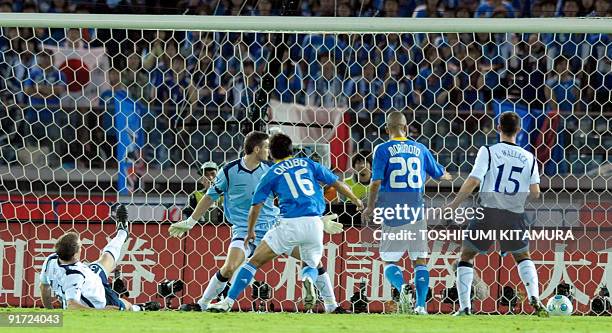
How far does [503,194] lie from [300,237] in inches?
54.5

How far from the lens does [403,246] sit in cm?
847

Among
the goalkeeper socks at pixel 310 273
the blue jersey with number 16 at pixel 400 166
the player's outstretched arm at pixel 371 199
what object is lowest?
the goalkeeper socks at pixel 310 273

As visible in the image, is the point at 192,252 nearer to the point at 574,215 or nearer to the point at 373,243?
the point at 373,243

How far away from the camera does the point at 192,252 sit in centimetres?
975

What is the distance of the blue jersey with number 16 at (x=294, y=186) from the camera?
8016 millimetres

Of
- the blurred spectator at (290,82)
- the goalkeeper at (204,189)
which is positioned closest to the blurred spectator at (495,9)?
the blurred spectator at (290,82)

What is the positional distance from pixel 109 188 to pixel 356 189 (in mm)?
2454

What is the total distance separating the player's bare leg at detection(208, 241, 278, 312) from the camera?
8.09 meters

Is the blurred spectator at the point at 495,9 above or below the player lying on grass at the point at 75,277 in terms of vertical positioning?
above

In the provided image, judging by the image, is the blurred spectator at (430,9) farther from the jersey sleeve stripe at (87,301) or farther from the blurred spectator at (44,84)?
the jersey sleeve stripe at (87,301)

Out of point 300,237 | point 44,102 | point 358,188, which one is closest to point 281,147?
point 300,237

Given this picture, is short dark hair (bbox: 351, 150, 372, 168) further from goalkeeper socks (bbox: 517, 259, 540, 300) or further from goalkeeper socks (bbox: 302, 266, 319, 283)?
goalkeeper socks (bbox: 517, 259, 540, 300)

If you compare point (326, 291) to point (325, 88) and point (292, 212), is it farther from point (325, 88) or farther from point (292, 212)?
point (325, 88)

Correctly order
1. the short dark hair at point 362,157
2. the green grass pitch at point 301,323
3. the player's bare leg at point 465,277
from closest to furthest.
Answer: the green grass pitch at point 301,323
the player's bare leg at point 465,277
the short dark hair at point 362,157
